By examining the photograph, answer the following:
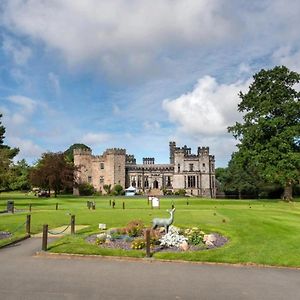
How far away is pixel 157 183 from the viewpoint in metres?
110

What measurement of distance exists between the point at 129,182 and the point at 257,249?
94004 mm

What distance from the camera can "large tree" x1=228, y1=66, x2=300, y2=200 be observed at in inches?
1774

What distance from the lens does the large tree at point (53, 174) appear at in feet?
236

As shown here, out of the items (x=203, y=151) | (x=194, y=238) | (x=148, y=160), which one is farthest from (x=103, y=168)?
(x=194, y=238)

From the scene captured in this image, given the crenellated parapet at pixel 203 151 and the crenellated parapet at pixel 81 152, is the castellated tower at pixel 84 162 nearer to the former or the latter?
the crenellated parapet at pixel 81 152

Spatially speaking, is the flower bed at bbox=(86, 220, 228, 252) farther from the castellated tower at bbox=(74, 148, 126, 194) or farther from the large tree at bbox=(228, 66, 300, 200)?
the castellated tower at bbox=(74, 148, 126, 194)

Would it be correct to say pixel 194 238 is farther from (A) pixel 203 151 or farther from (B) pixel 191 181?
(A) pixel 203 151

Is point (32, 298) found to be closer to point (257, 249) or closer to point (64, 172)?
point (257, 249)

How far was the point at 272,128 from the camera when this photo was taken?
47.6m

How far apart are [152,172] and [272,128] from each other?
64672 mm

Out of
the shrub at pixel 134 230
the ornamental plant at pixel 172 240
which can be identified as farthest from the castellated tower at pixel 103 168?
the ornamental plant at pixel 172 240

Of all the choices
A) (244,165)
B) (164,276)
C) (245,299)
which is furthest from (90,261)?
(244,165)

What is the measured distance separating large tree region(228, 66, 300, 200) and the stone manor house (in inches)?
2189

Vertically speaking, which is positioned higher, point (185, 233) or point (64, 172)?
point (64, 172)
